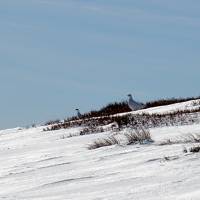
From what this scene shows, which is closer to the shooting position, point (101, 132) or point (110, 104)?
point (101, 132)

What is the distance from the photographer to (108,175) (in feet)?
24.6

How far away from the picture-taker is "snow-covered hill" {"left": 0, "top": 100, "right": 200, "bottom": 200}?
→ 20.0 ft

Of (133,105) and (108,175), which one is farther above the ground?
(133,105)

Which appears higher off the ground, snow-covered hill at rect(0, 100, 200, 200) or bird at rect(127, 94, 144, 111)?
bird at rect(127, 94, 144, 111)

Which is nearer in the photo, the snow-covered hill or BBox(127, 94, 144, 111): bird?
the snow-covered hill

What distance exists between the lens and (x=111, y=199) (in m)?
5.93

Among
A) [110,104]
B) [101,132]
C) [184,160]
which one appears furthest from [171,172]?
[110,104]

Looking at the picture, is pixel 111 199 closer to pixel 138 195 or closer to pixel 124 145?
pixel 138 195

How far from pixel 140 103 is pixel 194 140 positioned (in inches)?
665

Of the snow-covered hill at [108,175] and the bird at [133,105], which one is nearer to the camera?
the snow-covered hill at [108,175]

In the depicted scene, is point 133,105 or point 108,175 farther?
point 133,105

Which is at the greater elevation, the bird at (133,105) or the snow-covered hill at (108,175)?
the bird at (133,105)

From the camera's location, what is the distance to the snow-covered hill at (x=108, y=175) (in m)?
6.10

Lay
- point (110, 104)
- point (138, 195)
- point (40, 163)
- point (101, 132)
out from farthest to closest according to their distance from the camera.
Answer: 1. point (110, 104)
2. point (101, 132)
3. point (40, 163)
4. point (138, 195)
